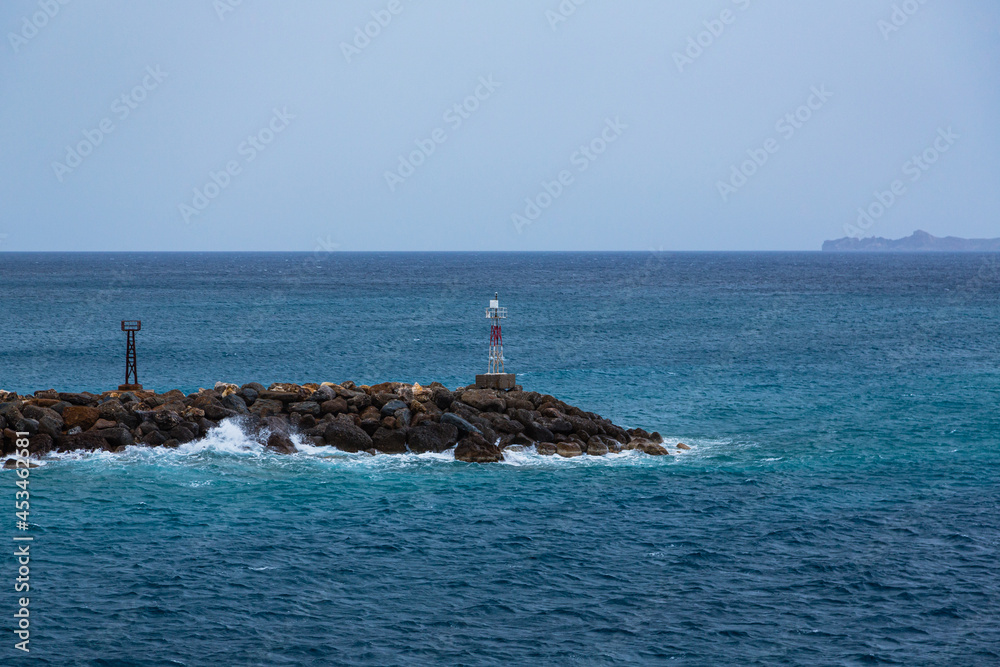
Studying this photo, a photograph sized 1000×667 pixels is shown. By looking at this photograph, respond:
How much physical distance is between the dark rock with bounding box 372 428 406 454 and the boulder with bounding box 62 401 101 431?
464 inches

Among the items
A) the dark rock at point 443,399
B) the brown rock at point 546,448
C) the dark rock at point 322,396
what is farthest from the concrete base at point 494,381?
the dark rock at point 322,396

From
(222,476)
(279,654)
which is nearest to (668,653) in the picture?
(279,654)

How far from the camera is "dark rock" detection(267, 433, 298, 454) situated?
40.5 metres

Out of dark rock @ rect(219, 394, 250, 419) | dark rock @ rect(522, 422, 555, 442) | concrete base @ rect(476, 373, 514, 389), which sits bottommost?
dark rock @ rect(522, 422, 555, 442)

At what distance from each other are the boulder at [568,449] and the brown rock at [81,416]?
63.3 feet

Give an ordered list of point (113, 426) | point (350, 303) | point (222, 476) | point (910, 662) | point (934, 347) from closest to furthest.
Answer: point (910, 662)
point (222, 476)
point (113, 426)
point (934, 347)
point (350, 303)

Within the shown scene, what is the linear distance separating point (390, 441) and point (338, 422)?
2488 mm

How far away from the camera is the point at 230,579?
26031mm

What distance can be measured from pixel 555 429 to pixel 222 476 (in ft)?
44.9

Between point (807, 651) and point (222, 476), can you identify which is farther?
point (222, 476)

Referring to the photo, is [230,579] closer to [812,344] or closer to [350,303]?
[812,344]

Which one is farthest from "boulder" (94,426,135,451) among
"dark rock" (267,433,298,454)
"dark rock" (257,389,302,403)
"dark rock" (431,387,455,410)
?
"dark rock" (431,387,455,410)

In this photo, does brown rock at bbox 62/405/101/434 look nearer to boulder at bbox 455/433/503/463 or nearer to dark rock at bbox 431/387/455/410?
dark rock at bbox 431/387/455/410

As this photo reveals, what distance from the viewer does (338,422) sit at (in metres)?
41.7
